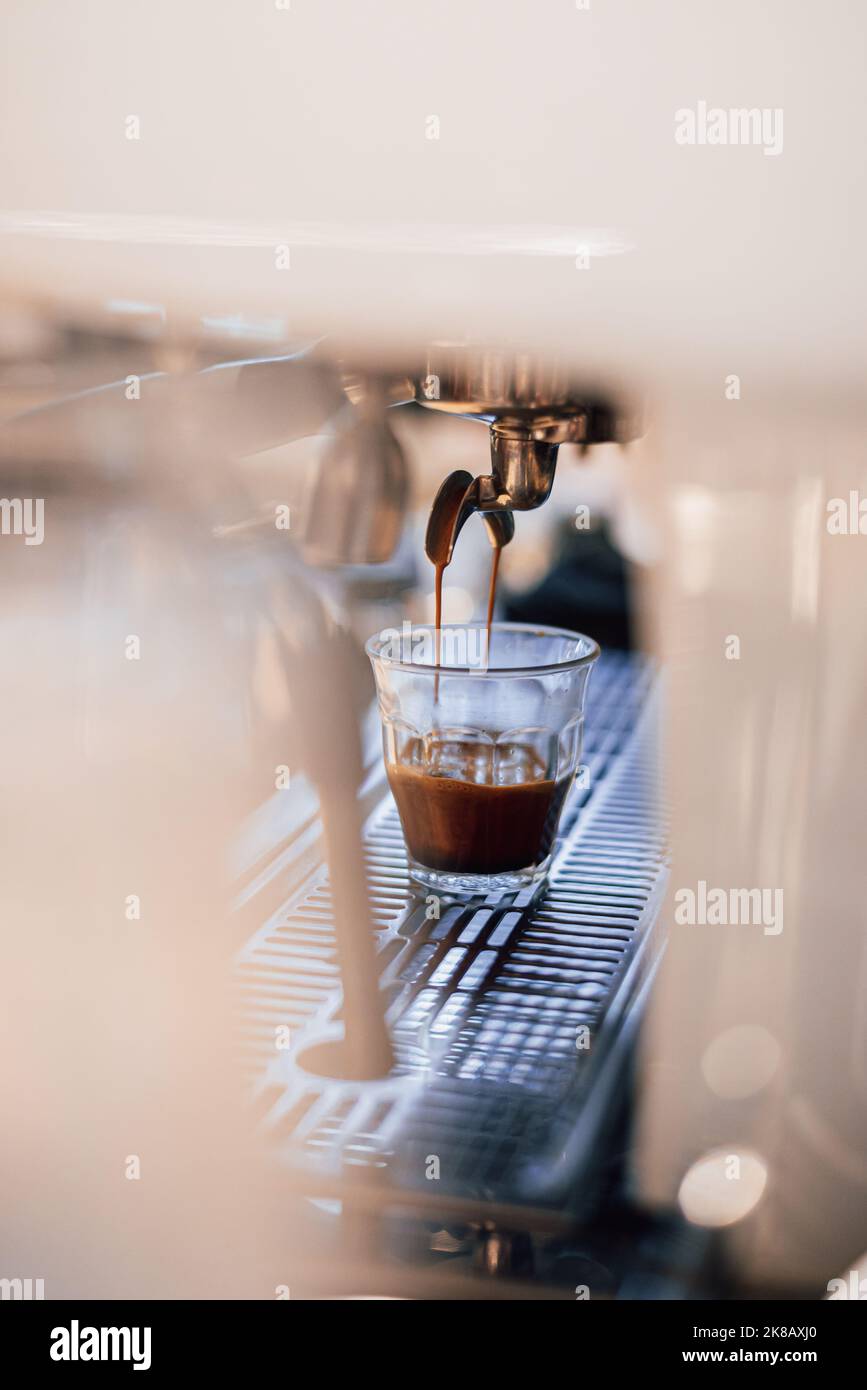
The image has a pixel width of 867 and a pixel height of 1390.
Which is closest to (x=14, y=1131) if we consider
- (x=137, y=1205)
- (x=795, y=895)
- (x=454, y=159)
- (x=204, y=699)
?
(x=137, y=1205)

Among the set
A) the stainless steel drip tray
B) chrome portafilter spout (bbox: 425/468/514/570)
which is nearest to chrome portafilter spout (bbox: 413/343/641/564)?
chrome portafilter spout (bbox: 425/468/514/570)

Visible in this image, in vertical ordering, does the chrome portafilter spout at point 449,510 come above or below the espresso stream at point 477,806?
above

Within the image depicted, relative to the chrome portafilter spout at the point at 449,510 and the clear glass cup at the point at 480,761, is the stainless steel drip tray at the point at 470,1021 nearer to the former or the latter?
the clear glass cup at the point at 480,761

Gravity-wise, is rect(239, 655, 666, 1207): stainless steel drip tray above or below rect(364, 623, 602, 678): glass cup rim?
below

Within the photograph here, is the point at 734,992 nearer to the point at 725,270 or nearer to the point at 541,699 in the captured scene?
the point at 541,699

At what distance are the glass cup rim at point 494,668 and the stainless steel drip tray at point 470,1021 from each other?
0.09 m

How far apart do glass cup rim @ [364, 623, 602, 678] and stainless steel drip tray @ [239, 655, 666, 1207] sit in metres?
0.09

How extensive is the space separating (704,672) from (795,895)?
86 mm

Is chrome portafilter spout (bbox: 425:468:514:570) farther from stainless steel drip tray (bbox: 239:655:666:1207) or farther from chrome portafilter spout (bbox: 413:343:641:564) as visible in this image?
stainless steel drip tray (bbox: 239:655:666:1207)

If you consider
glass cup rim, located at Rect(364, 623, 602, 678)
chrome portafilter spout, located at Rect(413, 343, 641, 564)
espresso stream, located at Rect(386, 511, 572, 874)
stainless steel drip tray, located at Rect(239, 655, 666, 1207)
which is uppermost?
chrome portafilter spout, located at Rect(413, 343, 641, 564)

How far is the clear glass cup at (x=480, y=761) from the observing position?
1.40 ft

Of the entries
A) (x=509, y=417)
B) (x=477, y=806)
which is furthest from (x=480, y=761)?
(x=509, y=417)

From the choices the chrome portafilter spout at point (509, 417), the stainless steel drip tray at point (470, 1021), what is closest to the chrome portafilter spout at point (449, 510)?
the chrome portafilter spout at point (509, 417)

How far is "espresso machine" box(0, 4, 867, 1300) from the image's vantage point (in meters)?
0.33
